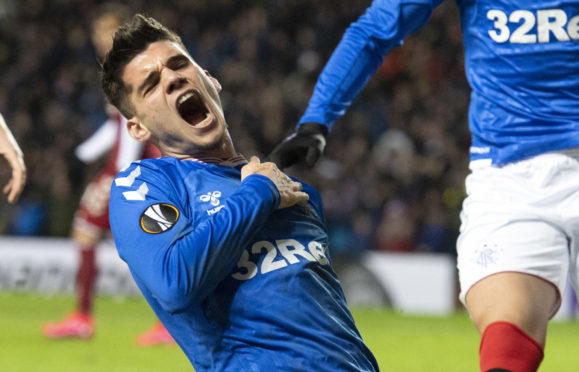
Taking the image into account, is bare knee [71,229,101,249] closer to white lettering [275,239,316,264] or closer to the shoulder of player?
the shoulder of player

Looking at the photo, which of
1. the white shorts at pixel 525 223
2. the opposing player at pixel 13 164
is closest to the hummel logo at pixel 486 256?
the white shorts at pixel 525 223

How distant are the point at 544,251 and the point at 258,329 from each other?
2.70 ft

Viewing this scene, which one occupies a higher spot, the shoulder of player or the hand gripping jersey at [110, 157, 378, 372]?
the shoulder of player

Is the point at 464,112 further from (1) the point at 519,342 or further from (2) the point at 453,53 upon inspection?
(1) the point at 519,342

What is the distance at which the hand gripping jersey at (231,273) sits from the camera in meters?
1.94

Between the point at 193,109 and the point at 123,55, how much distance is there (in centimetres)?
24

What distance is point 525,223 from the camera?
7.94 ft

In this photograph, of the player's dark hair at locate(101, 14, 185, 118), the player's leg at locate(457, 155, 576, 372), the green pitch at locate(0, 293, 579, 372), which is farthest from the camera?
the green pitch at locate(0, 293, 579, 372)

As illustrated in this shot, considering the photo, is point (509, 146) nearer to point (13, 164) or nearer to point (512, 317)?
point (512, 317)

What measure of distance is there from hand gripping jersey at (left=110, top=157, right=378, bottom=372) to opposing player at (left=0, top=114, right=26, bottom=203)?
76cm

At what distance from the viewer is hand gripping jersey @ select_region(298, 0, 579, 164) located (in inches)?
102

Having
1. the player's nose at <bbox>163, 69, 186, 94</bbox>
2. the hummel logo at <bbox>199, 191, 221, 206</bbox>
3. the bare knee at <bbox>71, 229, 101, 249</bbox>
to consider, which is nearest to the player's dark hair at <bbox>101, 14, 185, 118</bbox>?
the player's nose at <bbox>163, 69, 186, 94</bbox>

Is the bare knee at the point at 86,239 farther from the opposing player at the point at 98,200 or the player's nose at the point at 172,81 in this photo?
the player's nose at the point at 172,81

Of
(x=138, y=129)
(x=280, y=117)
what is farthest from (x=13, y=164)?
(x=280, y=117)
